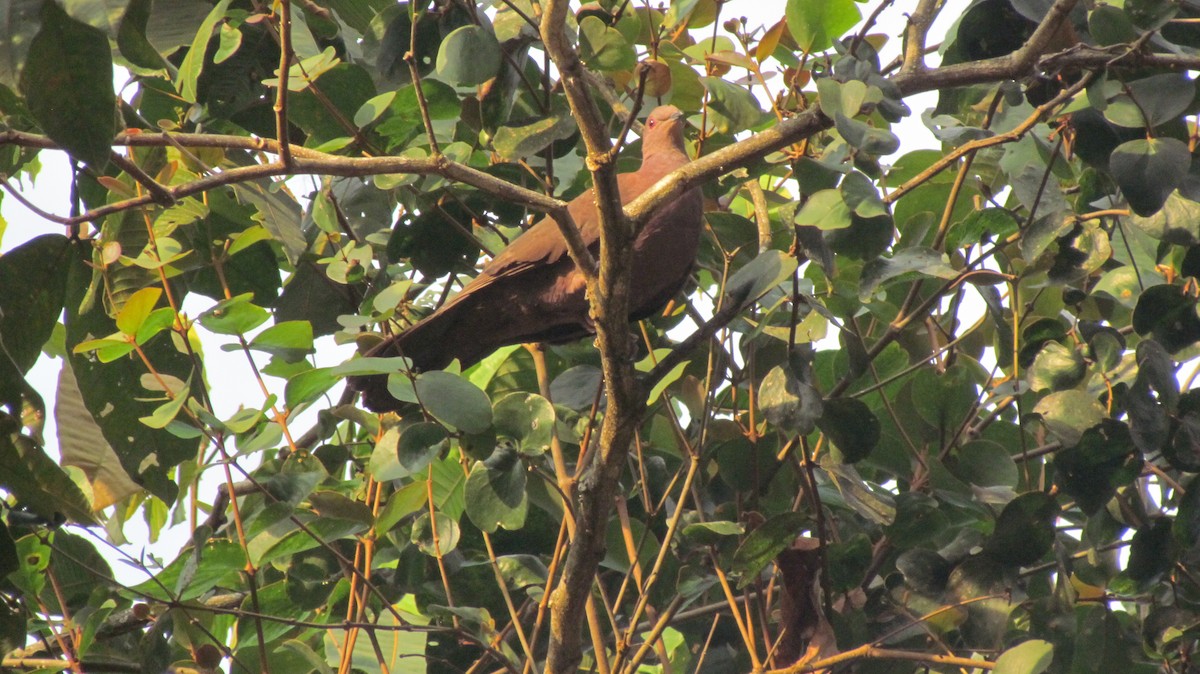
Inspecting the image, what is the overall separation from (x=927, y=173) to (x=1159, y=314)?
→ 514 mm

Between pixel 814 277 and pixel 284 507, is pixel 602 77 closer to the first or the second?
pixel 814 277

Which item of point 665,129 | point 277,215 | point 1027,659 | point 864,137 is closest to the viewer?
point 1027,659

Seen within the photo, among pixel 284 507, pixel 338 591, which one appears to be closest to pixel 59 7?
pixel 284 507

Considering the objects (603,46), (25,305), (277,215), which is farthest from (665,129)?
(25,305)

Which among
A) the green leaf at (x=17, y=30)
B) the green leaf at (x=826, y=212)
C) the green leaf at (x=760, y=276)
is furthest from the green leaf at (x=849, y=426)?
the green leaf at (x=17, y=30)

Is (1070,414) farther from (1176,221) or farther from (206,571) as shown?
(206,571)

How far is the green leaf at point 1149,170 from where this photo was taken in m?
1.88

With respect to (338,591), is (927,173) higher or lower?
higher

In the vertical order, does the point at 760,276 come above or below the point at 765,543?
above

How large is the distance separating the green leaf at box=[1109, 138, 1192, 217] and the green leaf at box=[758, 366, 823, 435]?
0.67m

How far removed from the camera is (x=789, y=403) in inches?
87.3

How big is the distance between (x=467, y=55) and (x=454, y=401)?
646mm

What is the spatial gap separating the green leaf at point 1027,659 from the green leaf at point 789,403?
593 mm

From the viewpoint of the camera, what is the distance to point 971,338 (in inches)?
127
